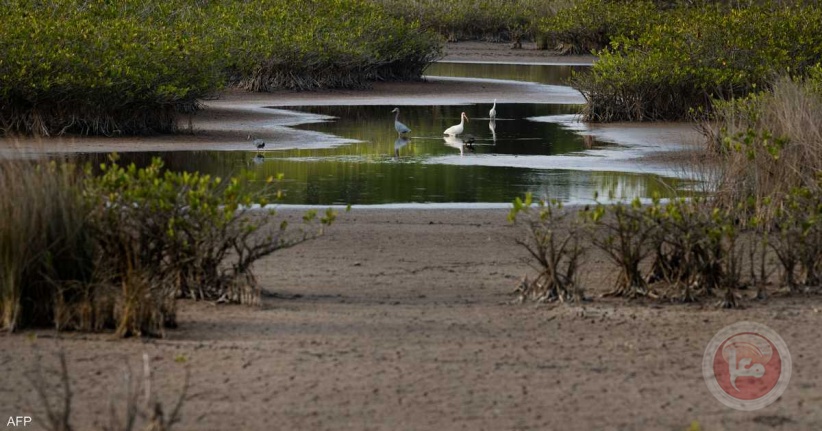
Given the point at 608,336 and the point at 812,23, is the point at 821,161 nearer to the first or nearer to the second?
the point at 608,336

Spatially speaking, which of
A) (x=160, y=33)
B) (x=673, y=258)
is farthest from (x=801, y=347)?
(x=160, y=33)

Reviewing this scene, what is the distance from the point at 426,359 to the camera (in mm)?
7586

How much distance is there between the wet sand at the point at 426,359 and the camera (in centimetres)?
657

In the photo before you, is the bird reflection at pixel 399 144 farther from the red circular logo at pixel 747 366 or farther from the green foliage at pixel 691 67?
the red circular logo at pixel 747 366

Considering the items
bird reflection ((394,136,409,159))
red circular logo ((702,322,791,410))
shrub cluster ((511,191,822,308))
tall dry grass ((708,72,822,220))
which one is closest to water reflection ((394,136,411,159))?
bird reflection ((394,136,409,159))

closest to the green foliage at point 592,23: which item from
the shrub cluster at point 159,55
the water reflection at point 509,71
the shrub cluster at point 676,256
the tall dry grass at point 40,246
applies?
the water reflection at point 509,71

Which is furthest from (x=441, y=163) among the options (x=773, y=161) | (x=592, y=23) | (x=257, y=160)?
(x=592, y=23)

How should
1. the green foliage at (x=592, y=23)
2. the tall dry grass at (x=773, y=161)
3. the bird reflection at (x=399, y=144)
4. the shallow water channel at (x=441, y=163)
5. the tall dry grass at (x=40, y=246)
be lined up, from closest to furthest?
1. the tall dry grass at (x=40, y=246)
2. the tall dry grass at (x=773, y=161)
3. the shallow water channel at (x=441, y=163)
4. the bird reflection at (x=399, y=144)
5. the green foliage at (x=592, y=23)

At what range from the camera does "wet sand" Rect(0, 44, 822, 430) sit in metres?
6.57

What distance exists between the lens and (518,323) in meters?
8.60

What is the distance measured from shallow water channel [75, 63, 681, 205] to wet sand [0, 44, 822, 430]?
301cm

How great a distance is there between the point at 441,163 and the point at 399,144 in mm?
2845

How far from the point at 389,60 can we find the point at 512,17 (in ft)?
64.9

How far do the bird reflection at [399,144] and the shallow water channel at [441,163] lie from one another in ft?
0.06
